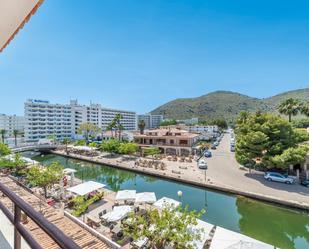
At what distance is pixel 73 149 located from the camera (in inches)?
1459

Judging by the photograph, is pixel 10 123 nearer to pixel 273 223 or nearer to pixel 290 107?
pixel 290 107

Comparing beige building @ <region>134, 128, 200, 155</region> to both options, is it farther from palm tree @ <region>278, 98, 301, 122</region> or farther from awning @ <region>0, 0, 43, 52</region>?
awning @ <region>0, 0, 43, 52</region>

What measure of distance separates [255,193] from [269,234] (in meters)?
3.90

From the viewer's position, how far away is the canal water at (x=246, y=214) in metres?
10.9

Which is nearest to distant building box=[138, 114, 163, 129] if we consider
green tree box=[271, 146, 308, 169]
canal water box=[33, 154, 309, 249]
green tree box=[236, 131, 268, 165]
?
canal water box=[33, 154, 309, 249]

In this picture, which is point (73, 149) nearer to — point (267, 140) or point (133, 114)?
point (267, 140)

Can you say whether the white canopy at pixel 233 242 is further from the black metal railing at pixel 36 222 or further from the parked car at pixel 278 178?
the parked car at pixel 278 178

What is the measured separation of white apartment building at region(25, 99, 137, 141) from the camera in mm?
50656

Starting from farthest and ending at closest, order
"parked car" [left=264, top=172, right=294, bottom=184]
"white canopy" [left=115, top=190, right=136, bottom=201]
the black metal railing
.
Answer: "parked car" [left=264, top=172, right=294, bottom=184]
"white canopy" [left=115, top=190, right=136, bottom=201]
the black metal railing

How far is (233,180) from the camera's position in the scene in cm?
1791

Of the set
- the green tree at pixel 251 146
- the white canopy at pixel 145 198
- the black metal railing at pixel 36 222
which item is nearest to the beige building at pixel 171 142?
the green tree at pixel 251 146

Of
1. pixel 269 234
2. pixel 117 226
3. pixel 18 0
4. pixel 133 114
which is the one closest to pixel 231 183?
pixel 269 234

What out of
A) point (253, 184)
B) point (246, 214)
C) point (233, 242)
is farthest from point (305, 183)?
point (233, 242)

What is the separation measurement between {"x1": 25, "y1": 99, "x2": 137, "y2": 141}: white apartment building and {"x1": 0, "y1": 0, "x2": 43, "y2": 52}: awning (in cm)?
5658
